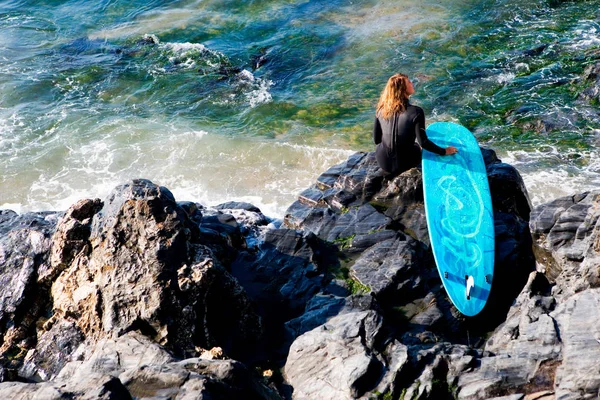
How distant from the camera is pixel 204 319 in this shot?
20.9 feet

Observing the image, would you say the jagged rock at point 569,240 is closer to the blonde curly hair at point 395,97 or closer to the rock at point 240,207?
the blonde curly hair at point 395,97

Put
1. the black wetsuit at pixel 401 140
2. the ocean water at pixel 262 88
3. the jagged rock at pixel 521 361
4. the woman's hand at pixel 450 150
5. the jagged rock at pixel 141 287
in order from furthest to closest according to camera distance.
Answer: the ocean water at pixel 262 88
the woman's hand at pixel 450 150
the black wetsuit at pixel 401 140
the jagged rock at pixel 141 287
the jagged rock at pixel 521 361

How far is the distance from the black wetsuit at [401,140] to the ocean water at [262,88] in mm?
3279

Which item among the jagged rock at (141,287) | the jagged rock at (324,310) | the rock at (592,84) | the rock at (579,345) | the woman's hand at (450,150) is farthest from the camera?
the rock at (592,84)

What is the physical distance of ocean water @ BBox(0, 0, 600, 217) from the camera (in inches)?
491

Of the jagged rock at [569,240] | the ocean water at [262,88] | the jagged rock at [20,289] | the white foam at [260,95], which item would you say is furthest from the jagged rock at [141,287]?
the white foam at [260,95]

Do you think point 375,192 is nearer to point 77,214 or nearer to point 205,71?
point 77,214

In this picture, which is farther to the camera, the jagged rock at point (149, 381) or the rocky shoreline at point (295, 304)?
the rocky shoreline at point (295, 304)

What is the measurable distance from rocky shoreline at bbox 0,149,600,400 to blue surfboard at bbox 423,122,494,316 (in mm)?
163

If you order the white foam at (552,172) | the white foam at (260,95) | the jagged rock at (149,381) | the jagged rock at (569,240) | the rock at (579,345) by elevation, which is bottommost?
the white foam at (552,172)

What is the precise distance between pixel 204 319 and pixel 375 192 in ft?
10.6

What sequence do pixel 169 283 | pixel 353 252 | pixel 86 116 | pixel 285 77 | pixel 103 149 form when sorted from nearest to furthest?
pixel 169 283
pixel 353 252
pixel 103 149
pixel 86 116
pixel 285 77

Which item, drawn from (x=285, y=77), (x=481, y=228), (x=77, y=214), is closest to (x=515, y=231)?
(x=481, y=228)

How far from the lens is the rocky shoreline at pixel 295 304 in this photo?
531 centimetres
